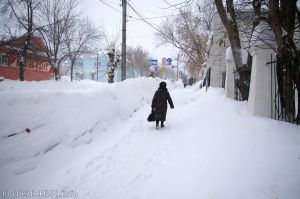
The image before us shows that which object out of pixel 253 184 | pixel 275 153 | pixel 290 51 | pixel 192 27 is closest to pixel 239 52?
pixel 290 51

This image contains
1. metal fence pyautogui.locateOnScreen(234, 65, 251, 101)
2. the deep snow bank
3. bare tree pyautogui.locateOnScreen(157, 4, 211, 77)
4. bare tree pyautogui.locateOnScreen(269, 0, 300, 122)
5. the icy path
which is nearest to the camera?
the icy path

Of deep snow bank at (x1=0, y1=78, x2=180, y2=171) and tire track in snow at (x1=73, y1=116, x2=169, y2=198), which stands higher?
deep snow bank at (x1=0, y1=78, x2=180, y2=171)

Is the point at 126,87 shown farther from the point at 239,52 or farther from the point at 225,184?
the point at 225,184

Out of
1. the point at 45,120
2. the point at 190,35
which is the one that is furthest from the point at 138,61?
the point at 45,120

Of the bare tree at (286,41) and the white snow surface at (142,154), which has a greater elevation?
the bare tree at (286,41)

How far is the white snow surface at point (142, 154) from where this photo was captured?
363 cm

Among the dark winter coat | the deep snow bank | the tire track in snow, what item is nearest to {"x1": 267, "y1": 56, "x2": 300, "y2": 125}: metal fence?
the tire track in snow

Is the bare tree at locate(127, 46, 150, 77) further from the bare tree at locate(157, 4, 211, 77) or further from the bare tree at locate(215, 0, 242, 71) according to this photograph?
the bare tree at locate(215, 0, 242, 71)

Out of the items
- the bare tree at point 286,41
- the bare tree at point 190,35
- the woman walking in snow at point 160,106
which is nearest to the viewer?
the bare tree at point 286,41

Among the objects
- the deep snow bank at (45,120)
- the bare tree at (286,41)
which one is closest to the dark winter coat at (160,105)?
the deep snow bank at (45,120)

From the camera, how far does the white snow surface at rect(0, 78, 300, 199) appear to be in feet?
11.9

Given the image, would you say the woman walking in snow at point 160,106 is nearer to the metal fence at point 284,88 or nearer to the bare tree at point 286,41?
the metal fence at point 284,88

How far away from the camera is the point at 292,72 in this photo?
17.2 ft

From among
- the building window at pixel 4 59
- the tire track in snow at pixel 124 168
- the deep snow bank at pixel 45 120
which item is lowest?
the tire track in snow at pixel 124 168
